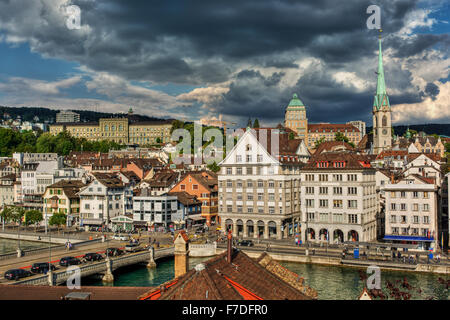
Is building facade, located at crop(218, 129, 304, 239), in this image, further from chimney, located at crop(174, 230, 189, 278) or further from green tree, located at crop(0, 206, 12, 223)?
chimney, located at crop(174, 230, 189, 278)

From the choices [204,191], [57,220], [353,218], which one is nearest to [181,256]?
[353,218]

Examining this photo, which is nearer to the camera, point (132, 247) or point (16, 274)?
point (16, 274)

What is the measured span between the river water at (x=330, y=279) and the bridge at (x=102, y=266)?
134 centimetres

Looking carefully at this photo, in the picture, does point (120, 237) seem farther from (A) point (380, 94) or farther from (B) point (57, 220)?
(A) point (380, 94)

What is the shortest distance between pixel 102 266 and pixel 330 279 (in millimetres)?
27333

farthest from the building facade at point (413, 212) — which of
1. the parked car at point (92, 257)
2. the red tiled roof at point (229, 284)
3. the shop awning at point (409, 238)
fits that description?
the red tiled roof at point (229, 284)

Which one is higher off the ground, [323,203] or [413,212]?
[323,203]

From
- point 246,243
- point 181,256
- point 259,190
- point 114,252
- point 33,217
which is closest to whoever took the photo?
point 181,256

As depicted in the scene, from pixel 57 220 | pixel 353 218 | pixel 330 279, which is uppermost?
pixel 353 218

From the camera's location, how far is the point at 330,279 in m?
55.8

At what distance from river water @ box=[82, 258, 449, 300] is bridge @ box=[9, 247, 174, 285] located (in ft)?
4.41
